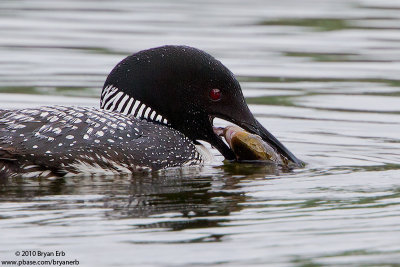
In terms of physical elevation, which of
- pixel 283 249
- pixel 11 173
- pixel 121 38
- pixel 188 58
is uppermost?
pixel 121 38

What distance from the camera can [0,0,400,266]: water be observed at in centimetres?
620

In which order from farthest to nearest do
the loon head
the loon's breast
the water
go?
1. the loon head
2. the loon's breast
3. the water

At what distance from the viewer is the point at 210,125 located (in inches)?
348

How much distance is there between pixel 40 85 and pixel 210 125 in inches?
124

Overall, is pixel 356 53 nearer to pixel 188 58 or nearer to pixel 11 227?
pixel 188 58

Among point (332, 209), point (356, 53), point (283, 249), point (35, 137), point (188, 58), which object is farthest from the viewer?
point (356, 53)

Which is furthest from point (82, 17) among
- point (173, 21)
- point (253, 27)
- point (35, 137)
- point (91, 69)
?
point (35, 137)

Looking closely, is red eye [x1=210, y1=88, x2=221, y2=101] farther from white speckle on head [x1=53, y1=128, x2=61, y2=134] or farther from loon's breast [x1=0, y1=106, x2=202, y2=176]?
white speckle on head [x1=53, y1=128, x2=61, y2=134]

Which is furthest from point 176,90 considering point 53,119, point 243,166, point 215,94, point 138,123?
point 53,119

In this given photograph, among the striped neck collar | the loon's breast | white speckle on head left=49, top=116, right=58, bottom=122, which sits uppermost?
the striped neck collar

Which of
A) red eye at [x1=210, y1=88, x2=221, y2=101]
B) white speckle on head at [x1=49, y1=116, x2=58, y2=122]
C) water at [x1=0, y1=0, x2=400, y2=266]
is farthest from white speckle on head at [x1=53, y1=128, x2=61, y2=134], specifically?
red eye at [x1=210, y1=88, x2=221, y2=101]

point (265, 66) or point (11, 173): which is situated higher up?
point (265, 66)

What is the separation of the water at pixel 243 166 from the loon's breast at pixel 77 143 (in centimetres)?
12

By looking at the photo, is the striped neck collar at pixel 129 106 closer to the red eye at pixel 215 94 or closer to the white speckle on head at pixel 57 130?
the red eye at pixel 215 94
